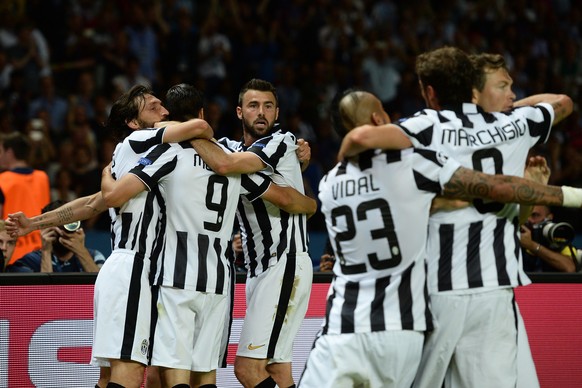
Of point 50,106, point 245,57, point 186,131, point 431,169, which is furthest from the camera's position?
point 245,57

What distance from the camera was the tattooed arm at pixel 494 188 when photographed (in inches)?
187

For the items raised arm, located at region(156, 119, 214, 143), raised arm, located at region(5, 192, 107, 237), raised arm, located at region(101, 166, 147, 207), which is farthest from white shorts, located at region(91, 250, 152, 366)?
raised arm, located at region(156, 119, 214, 143)

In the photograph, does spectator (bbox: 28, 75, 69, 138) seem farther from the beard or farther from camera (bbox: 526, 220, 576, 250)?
camera (bbox: 526, 220, 576, 250)

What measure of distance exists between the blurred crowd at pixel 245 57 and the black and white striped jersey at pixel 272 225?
15.8 ft

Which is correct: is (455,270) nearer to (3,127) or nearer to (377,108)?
(377,108)

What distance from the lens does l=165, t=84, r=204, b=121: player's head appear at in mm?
6105

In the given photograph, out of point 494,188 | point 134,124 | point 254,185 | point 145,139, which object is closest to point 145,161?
point 145,139

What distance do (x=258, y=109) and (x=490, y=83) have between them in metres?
1.98

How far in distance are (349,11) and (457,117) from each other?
10606 millimetres

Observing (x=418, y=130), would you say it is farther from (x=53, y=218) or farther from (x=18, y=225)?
(x=18, y=225)

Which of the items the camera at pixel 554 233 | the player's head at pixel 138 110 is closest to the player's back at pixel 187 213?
the player's head at pixel 138 110

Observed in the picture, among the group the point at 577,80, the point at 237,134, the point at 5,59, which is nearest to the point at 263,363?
the point at 237,134

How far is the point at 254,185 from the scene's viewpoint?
630cm

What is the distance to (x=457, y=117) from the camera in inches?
196
